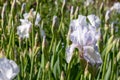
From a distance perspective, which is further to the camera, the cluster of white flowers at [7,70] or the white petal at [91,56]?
the white petal at [91,56]

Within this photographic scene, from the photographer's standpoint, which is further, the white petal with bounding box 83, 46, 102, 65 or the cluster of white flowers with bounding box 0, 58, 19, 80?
the white petal with bounding box 83, 46, 102, 65

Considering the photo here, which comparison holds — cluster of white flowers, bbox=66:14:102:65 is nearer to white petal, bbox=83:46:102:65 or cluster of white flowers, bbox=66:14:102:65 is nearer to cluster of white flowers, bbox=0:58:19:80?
white petal, bbox=83:46:102:65

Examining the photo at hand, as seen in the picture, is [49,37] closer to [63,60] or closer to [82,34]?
[63,60]

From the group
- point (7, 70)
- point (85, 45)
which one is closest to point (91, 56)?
point (85, 45)

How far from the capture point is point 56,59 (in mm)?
2168

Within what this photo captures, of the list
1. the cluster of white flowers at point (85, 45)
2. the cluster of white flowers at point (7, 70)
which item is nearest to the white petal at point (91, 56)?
the cluster of white flowers at point (85, 45)

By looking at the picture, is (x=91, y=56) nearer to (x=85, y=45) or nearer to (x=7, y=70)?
(x=85, y=45)

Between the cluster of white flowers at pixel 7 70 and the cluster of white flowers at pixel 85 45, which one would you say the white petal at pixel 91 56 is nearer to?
the cluster of white flowers at pixel 85 45

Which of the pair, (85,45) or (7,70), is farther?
(85,45)

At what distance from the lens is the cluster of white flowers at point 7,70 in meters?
1.35

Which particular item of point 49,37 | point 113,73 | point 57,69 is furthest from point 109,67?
point 49,37

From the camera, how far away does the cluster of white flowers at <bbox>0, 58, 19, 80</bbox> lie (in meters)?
1.35

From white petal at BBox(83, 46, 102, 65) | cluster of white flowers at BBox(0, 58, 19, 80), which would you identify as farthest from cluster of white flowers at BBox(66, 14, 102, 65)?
cluster of white flowers at BBox(0, 58, 19, 80)

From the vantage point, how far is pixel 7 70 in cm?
135
